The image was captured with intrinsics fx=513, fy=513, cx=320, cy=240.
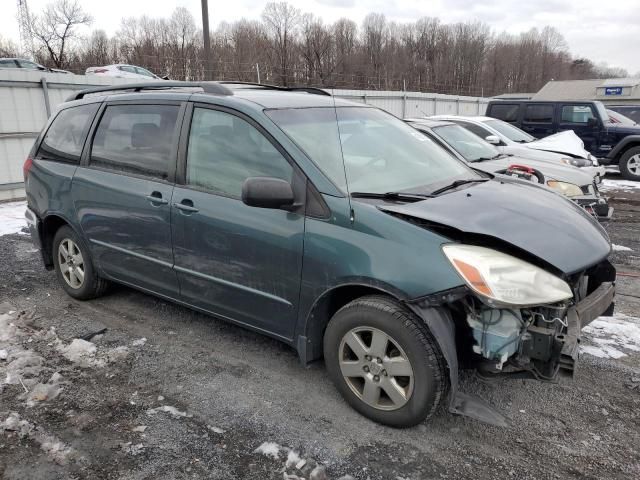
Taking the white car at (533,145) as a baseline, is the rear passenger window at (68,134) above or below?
above

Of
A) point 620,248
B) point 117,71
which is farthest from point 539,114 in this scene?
point 117,71

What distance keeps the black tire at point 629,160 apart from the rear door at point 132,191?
477 inches

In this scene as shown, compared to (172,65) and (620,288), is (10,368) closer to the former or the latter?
(620,288)

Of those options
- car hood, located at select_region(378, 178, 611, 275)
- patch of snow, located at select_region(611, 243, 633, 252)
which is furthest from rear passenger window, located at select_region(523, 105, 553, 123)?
car hood, located at select_region(378, 178, 611, 275)

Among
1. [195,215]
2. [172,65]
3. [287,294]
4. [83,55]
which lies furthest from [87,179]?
[83,55]

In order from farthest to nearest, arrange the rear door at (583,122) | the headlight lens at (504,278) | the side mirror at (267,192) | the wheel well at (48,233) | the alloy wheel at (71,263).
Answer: the rear door at (583,122) < the wheel well at (48,233) < the alloy wheel at (71,263) < the side mirror at (267,192) < the headlight lens at (504,278)

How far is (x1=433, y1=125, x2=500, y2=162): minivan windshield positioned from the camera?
7.74 m

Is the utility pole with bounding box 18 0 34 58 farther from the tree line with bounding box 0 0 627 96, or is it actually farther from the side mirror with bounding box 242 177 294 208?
the side mirror with bounding box 242 177 294 208

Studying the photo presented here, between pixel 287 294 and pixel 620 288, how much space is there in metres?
3.65

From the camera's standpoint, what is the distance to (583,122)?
1266 centimetres

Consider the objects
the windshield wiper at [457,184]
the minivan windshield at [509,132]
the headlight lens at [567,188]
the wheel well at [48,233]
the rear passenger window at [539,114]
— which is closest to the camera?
the windshield wiper at [457,184]

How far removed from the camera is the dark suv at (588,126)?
12312 mm

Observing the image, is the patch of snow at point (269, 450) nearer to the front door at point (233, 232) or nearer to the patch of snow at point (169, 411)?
the patch of snow at point (169, 411)

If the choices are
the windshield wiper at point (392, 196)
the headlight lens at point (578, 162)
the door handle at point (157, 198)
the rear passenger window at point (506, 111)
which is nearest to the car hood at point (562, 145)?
the headlight lens at point (578, 162)
